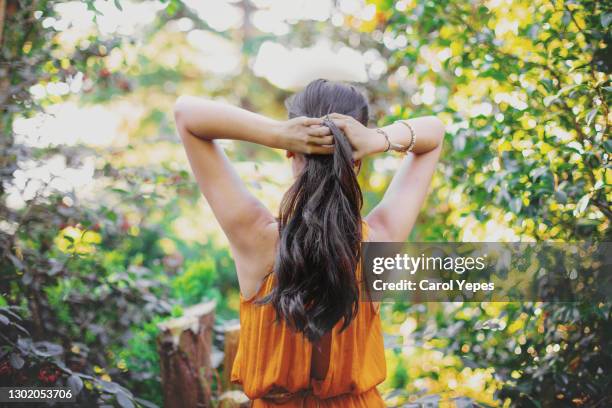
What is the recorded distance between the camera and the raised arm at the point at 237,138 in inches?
49.9

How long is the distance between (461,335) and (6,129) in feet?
6.38

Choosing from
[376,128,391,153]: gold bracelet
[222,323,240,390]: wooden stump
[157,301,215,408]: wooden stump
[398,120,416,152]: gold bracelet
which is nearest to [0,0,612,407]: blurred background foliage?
[157,301,215,408]: wooden stump

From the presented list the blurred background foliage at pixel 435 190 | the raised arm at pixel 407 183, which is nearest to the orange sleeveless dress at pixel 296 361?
the raised arm at pixel 407 183

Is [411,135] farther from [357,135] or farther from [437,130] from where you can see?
[357,135]

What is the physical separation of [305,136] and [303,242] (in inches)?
9.2

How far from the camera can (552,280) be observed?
6.36 feet

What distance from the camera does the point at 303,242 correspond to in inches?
50.3

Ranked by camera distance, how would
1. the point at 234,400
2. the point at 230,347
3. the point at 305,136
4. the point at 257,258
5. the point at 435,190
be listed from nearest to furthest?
1. the point at 305,136
2. the point at 257,258
3. the point at 234,400
4. the point at 230,347
5. the point at 435,190

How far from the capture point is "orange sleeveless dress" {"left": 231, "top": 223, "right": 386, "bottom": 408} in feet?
4.47

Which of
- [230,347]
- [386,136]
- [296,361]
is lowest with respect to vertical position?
[230,347]

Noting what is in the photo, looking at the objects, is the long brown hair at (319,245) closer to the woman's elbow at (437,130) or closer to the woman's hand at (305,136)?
the woman's hand at (305,136)

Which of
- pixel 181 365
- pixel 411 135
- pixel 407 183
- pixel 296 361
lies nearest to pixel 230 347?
pixel 181 365

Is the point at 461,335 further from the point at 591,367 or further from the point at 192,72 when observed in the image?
the point at 192,72

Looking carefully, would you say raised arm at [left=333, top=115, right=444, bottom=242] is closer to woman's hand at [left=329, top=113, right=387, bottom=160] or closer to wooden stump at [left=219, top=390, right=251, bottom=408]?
woman's hand at [left=329, top=113, right=387, bottom=160]
